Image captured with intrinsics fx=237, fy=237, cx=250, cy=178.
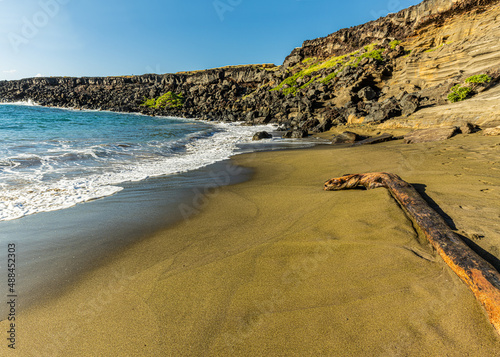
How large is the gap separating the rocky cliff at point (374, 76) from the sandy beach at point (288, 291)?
33.3ft

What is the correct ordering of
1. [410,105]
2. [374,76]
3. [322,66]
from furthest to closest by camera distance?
[322,66], [374,76], [410,105]

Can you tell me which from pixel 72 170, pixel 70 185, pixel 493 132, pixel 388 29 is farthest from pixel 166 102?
pixel 493 132

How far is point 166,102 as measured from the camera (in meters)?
62.4

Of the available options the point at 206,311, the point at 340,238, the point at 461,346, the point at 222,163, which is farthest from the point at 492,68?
the point at 206,311

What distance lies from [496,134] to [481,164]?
4.08m

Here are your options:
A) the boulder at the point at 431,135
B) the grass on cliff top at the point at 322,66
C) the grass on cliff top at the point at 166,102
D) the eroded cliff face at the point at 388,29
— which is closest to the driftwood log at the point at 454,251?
the boulder at the point at 431,135

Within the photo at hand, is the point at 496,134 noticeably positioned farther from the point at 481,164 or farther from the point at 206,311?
the point at 206,311

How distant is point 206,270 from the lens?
2742 mm

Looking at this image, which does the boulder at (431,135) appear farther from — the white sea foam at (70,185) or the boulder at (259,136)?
the boulder at (259,136)

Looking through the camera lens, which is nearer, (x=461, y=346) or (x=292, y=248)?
(x=461, y=346)

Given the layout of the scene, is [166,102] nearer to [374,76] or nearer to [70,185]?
[374,76]

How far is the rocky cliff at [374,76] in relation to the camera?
48.6 ft

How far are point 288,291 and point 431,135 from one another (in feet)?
31.7

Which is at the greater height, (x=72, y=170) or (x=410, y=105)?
(x=410, y=105)
